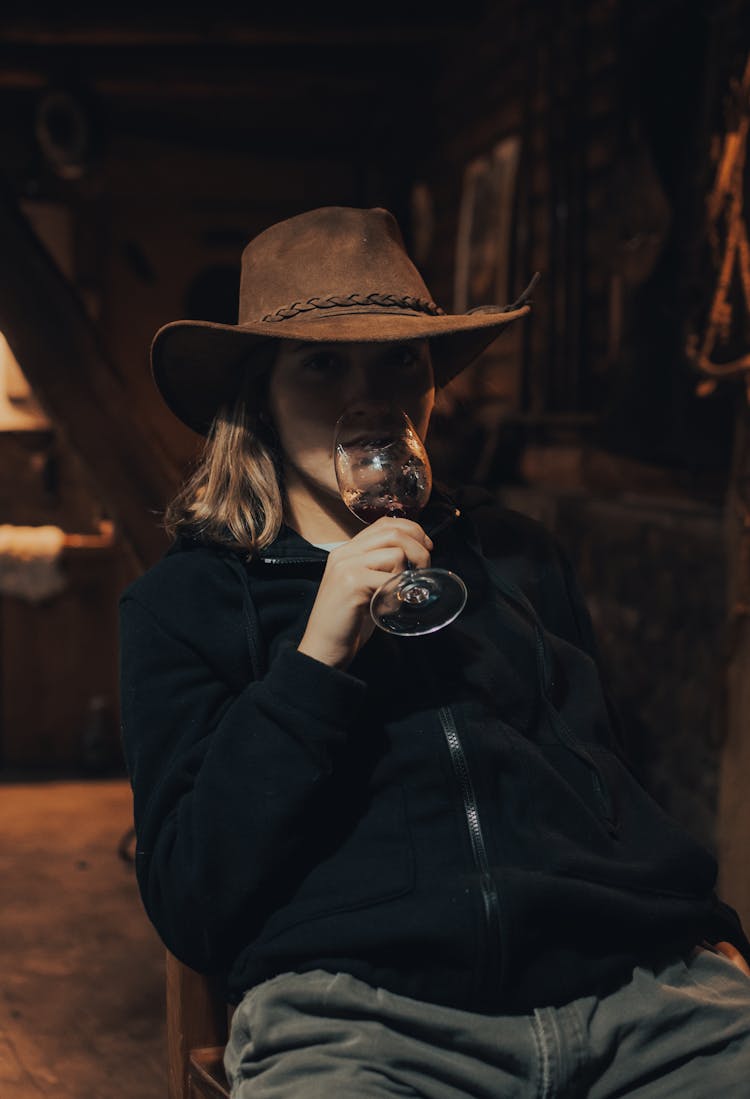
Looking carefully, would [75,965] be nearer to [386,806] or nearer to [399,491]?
[386,806]

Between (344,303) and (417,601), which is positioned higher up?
(344,303)

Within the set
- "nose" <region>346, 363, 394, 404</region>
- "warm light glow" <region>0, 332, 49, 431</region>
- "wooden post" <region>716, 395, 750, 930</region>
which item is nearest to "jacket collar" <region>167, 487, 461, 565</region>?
"nose" <region>346, 363, 394, 404</region>

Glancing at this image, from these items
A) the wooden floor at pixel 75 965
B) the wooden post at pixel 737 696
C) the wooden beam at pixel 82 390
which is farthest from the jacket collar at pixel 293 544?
the wooden floor at pixel 75 965

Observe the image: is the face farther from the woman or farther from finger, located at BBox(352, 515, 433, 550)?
finger, located at BBox(352, 515, 433, 550)

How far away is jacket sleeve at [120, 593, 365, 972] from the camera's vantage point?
1.58 metres

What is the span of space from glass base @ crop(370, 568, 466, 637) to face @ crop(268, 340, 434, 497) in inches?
10.1

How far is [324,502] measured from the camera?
1896mm

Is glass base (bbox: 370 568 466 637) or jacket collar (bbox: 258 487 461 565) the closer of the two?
glass base (bbox: 370 568 466 637)

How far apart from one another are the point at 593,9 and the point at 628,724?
313cm

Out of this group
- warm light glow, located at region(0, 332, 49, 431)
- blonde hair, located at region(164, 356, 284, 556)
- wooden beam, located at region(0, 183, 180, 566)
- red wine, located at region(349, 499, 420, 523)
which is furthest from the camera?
warm light glow, located at region(0, 332, 49, 431)

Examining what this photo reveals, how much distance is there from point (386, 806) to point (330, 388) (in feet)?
1.81

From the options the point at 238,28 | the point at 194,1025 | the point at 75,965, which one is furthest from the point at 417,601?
the point at 238,28

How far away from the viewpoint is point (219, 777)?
1.59 metres

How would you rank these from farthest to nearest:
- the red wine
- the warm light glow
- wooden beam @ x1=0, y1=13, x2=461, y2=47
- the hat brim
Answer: wooden beam @ x1=0, y1=13, x2=461, y2=47 → the warm light glow → the hat brim → the red wine
